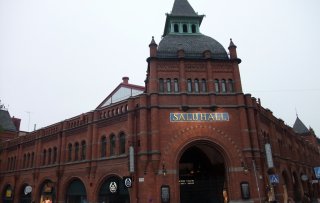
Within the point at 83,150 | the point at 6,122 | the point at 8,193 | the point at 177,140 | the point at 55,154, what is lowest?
the point at 8,193

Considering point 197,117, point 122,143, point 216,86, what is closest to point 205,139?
point 197,117

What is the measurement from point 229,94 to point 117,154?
12986 millimetres

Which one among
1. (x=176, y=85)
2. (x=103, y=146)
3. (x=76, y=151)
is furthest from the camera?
(x=76, y=151)

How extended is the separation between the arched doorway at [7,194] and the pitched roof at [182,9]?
1420 inches

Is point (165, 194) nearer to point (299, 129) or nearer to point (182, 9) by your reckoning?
point (182, 9)

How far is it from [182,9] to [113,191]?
2436 cm

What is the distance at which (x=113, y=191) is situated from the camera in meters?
29.3

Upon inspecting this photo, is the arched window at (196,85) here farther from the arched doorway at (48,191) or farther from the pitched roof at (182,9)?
the arched doorway at (48,191)

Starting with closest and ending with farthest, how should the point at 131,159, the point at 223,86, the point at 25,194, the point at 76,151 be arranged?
the point at 131,159 → the point at 223,86 → the point at 76,151 → the point at 25,194

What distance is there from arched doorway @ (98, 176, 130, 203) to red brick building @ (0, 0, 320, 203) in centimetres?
10

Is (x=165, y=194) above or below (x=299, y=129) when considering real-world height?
below

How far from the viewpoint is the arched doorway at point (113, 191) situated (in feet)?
95.7

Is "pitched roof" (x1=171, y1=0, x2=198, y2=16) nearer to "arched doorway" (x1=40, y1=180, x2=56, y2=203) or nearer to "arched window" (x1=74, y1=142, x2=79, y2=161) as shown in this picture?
"arched window" (x1=74, y1=142, x2=79, y2=161)

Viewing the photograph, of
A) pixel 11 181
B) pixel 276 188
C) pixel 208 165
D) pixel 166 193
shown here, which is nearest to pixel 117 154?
pixel 166 193
